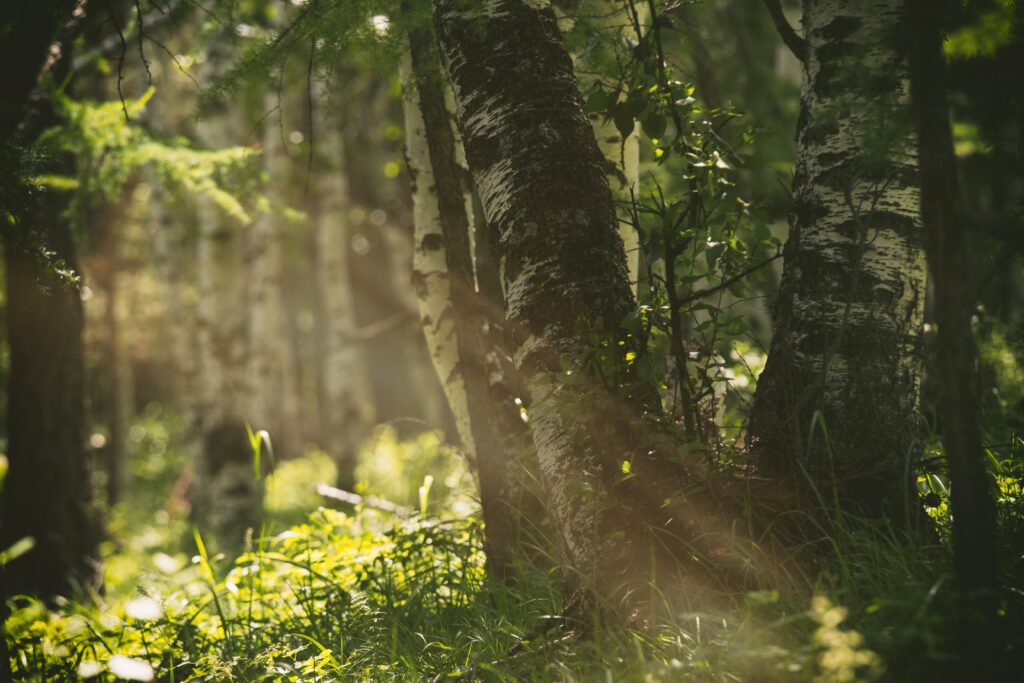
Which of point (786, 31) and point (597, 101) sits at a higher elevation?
point (786, 31)

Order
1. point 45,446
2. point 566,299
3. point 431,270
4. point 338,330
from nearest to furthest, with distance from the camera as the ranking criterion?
point 566,299, point 431,270, point 45,446, point 338,330

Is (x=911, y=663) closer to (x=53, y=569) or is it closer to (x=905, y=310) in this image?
(x=905, y=310)

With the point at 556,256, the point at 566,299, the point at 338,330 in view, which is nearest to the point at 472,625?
the point at 566,299

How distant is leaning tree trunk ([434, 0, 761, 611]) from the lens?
6.99 ft

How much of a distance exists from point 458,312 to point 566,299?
978 millimetres

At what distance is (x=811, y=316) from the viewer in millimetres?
2311

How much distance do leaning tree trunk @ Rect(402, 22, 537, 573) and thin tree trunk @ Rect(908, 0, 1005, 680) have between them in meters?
1.53

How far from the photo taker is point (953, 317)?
165 centimetres

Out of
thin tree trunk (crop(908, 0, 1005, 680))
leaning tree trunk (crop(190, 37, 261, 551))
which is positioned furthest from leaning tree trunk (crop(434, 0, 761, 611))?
leaning tree trunk (crop(190, 37, 261, 551))

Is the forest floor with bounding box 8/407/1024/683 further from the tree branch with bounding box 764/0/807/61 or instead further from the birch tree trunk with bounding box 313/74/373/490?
the birch tree trunk with bounding box 313/74/373/490

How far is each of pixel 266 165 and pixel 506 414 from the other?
742cm

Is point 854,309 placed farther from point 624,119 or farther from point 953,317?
point 624,119

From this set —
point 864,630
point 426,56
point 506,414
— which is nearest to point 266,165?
point 426,56

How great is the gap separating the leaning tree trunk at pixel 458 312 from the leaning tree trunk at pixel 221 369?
4.05m
